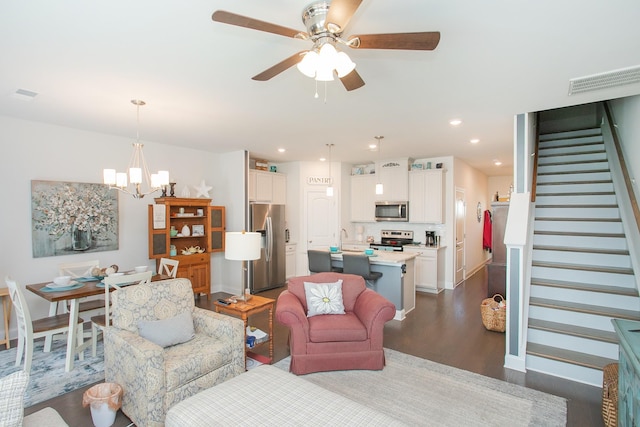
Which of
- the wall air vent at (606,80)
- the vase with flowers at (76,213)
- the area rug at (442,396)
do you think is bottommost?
the area rug at (442,396)

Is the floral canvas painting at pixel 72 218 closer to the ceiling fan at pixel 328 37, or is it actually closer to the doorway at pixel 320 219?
the doorway at pixel 320 219

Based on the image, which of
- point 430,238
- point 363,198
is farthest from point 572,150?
point 363,198

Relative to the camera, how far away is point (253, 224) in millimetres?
Result: 5996

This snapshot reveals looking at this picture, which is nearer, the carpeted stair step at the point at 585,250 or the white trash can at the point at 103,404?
the white trash can at the point at 103,404

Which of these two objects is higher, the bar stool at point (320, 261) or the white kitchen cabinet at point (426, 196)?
the white kitchen cabinet at point (426, 196)

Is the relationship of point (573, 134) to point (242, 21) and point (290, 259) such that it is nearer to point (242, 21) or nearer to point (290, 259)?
point (290, 259)

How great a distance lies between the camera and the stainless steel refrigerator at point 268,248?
600 centimetres

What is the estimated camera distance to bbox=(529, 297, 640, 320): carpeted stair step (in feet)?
10.1

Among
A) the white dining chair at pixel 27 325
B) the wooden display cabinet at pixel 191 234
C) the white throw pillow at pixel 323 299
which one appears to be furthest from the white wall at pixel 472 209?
the white dining chair at pixel 27 325

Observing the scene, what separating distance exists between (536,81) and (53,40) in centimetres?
366

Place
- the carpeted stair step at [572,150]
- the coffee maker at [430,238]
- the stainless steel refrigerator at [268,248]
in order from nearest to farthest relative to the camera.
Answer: the carpeted stair step at [572,150] → the stainless steel refrigerator at [268,248] → the coffee maker at [430,238]

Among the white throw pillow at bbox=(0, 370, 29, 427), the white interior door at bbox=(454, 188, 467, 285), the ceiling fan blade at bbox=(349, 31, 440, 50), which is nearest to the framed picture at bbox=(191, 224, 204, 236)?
the white throw pillow at bbox=(0, 370, 29, 427)

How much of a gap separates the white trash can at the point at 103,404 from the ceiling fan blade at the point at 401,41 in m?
2.78

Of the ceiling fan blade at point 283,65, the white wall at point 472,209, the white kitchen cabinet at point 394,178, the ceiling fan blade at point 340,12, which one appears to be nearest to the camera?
the ceiling fan blade at point 340,12
